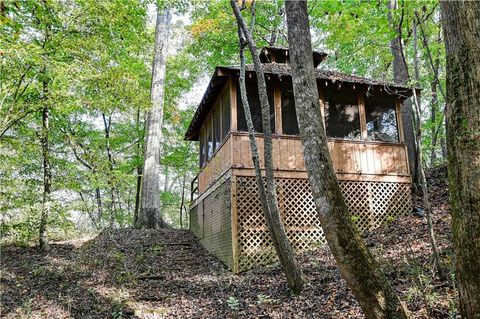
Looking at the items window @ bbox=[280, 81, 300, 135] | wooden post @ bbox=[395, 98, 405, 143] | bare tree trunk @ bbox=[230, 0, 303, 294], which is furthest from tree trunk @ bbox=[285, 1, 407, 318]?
wooden post @ bbox=[395, 98, 405, 143]

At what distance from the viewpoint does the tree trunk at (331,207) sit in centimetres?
347

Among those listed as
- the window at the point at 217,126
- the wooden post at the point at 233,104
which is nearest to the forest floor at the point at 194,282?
the window at the point at 217,126

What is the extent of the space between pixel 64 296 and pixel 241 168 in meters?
4.70

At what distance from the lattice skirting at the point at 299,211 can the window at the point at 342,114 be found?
1.47 m

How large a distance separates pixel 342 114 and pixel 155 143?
7805 millimetres

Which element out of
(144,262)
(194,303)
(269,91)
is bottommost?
(194,303)

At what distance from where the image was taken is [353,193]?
33.2 ft

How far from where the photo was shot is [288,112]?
33.8ft

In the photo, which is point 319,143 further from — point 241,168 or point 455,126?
point 241,168

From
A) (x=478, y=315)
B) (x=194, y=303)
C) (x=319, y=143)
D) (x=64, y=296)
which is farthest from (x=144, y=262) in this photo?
(x=478, y=315)

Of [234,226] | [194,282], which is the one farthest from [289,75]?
[194,282]

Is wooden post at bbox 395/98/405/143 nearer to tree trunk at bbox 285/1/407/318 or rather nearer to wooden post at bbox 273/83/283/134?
wooden post at bbox 273/83/283/134

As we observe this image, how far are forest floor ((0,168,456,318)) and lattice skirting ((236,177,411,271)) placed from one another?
0.46m

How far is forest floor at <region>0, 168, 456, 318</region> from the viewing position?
17.8 feet
